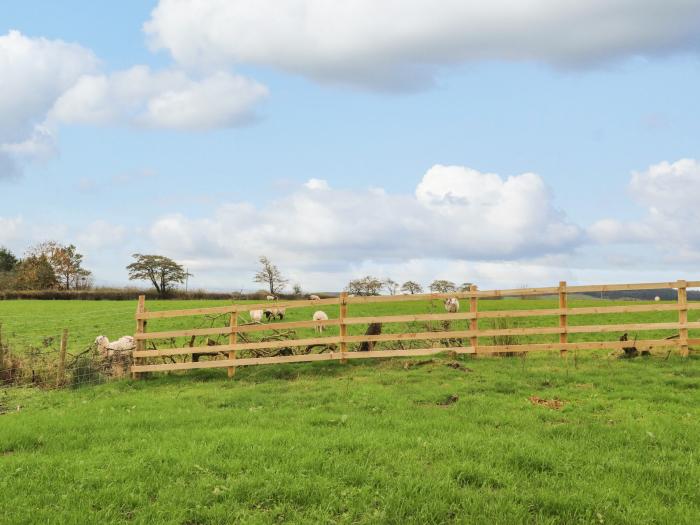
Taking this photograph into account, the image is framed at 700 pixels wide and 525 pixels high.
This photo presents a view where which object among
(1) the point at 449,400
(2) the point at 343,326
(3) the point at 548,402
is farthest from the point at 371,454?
(2) the point at 343,326

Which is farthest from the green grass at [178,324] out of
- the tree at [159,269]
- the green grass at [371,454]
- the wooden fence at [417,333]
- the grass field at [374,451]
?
the tree at [159,269]

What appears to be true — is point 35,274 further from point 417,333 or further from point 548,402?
point 548,402

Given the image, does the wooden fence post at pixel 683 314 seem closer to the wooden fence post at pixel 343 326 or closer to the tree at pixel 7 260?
the wooden fence post at pixel 343 326

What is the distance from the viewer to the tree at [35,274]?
74.2 metres

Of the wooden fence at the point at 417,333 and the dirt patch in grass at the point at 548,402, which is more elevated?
the wooden fence at the point at 417,333

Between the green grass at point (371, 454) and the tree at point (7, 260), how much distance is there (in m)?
90.1

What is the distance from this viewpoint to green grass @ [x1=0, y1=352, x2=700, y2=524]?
506 centimetres

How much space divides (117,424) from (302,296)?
42.6 m

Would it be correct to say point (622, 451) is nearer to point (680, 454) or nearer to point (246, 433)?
point (680, 454)

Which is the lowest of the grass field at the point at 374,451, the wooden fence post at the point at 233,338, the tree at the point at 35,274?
the grass field at the point at 374,451

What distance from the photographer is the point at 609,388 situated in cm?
1018

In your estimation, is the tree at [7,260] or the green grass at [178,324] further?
the tree at [7,260]

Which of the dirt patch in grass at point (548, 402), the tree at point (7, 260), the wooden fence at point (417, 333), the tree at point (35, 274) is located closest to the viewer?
the dirt patch in grass at point (548, 402)

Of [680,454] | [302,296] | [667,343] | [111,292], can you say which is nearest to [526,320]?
[667,343]
